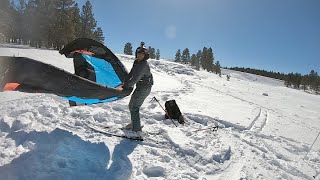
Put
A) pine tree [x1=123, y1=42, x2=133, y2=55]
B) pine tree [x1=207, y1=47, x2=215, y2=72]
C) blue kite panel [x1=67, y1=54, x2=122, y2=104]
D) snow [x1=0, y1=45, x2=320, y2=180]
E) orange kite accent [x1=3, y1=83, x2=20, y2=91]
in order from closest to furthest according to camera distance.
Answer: orange kite accent [x1=3, y1=83, x2=20, y2=91] → snow [x1=0, y1=45, x2=320, y2=180] → blue kite panel [x1=67, y1=54, x2=122, y2=104] → pine tree [x1=123, y1=42, x2=133, y2=55] → pine tree [x1=207, y1=47, x2=215, y2=72]

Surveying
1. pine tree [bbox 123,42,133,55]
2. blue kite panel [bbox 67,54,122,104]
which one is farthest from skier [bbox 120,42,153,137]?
pine tree [bbox 123,42,133,55]

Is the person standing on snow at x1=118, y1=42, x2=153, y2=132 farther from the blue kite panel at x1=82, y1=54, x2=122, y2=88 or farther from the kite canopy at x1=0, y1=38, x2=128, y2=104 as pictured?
the blue kite panel at x1=82, y1=54, x2=122, y2=88

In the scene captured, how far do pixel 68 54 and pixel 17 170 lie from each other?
4351 millimetres

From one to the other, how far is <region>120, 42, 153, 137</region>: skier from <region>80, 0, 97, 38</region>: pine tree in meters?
52.2

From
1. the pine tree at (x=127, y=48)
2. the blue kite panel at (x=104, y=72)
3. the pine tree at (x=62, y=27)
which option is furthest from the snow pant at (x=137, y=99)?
the pine tree at (x=127, y=48)

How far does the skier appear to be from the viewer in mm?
6047

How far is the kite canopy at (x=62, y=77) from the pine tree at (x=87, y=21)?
166 ft

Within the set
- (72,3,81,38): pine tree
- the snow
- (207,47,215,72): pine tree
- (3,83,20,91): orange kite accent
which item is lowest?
the snow

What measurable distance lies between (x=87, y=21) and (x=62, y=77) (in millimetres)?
55979

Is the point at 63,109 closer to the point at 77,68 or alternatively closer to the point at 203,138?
the point at 77,68

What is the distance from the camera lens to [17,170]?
158 inches

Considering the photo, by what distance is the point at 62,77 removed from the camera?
466 centimetres

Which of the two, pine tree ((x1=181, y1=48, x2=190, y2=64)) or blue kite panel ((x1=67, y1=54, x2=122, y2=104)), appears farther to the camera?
pine tree ((x1=181, y1=48, x2=190, y2=64))

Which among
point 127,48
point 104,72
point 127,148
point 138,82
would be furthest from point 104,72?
point 127,48
